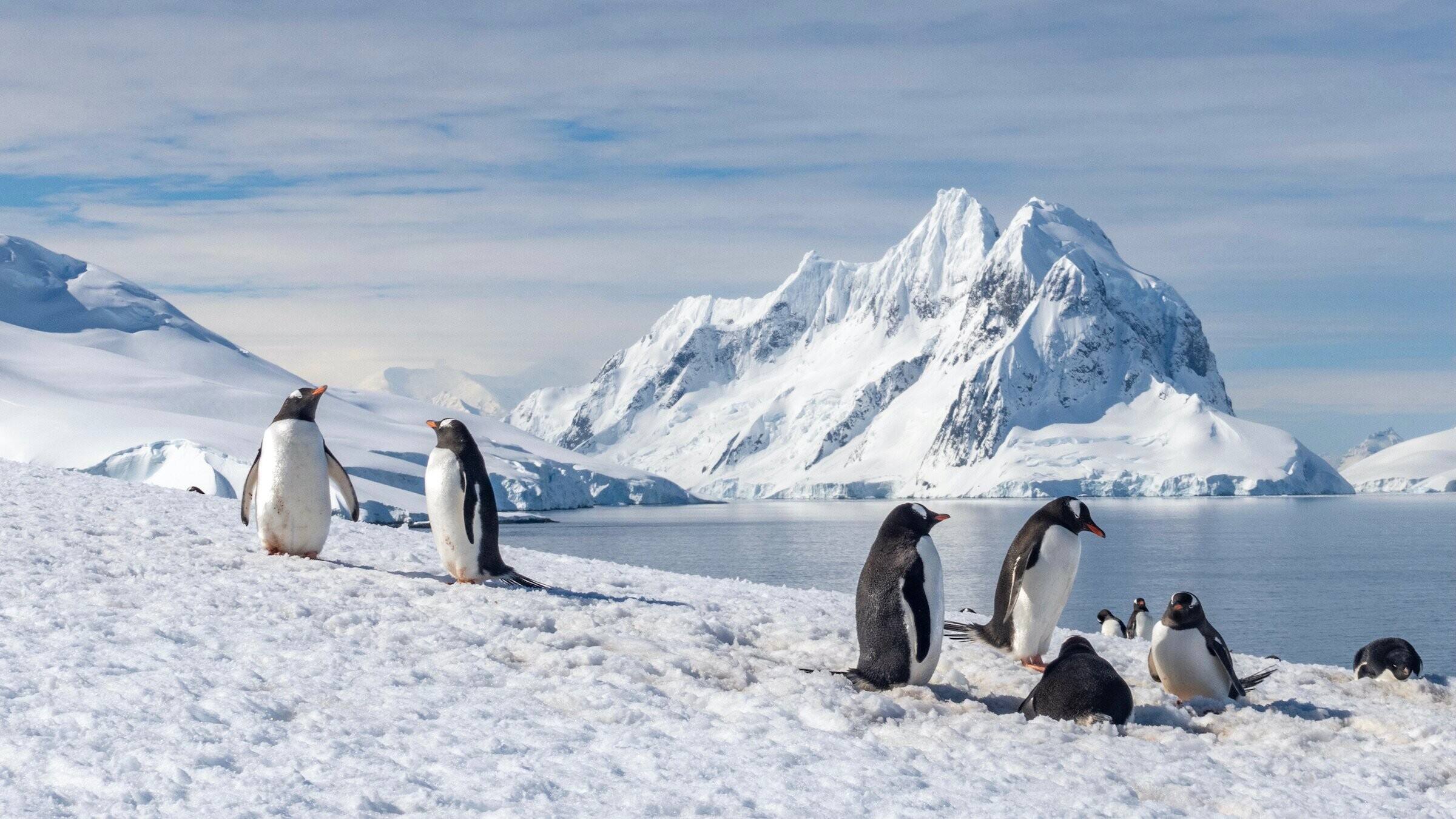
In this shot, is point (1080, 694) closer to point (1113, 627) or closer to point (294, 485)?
point (294, 485)

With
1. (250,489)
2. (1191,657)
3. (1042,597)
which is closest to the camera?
(1191,657)

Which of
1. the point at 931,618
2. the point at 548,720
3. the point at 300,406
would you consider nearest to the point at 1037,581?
the point at 931,618

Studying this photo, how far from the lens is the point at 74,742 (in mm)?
5148

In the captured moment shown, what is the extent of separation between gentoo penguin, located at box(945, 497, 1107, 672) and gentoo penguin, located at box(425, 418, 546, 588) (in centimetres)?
367

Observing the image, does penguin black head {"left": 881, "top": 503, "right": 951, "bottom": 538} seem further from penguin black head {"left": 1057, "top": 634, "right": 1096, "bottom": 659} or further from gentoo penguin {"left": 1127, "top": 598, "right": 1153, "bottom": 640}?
gentoo penguin {"left": 1127, "top": 598, "right": 1153, "bottom": 640}

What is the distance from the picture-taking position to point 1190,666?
323 inches

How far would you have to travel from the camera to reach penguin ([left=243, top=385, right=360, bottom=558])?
33.4 feet

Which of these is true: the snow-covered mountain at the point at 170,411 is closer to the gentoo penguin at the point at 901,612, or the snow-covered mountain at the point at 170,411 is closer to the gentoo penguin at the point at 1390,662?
the gentoo penguin at the point at 901,612

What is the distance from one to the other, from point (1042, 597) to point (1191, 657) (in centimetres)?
118

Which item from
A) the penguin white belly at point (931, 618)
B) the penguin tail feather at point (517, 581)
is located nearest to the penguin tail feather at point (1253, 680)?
the penguin white belly at point (931, 618)

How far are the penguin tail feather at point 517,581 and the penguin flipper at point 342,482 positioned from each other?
5.21 feet

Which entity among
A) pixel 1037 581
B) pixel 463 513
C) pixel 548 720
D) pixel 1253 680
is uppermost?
pixel 463 513

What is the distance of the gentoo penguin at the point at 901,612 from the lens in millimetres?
7465

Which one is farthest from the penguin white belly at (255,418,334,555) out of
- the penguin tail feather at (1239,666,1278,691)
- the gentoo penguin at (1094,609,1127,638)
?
the gentoo penguin at (1094,609,1127,638)
